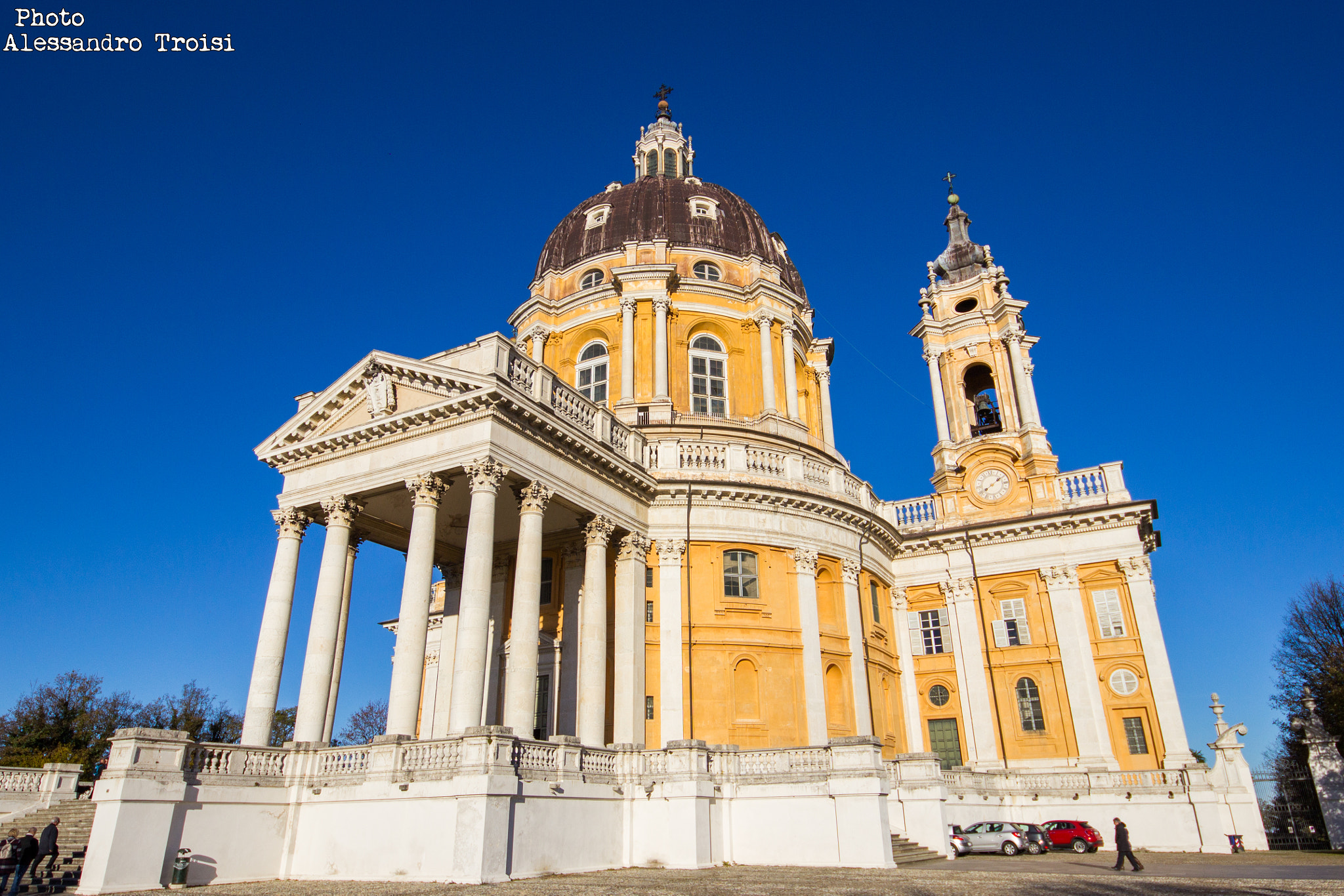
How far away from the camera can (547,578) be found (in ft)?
83.8

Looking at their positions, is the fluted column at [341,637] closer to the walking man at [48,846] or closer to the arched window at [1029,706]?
the walking man at [48,846]

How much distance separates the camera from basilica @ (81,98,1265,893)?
55.4 ft

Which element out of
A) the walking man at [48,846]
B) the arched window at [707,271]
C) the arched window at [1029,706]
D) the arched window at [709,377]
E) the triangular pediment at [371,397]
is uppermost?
the arched window at [707,271]

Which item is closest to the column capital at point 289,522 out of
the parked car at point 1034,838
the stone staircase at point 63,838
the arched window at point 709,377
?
the stone staircase at point 63,838

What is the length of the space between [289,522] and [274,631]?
108 inches

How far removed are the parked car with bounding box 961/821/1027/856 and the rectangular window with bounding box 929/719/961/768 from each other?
6.30 m

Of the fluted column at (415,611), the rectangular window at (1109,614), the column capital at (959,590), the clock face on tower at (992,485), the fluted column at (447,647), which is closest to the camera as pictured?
the fluted column at (415,611)

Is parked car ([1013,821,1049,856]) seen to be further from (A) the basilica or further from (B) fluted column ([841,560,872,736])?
(B) fluted column ([841,560,872,736])

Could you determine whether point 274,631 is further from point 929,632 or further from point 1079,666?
point 1079,666

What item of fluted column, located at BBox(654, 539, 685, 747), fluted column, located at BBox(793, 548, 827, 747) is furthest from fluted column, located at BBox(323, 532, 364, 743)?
fluted column, located at BBox(793, 548, 827, 747)

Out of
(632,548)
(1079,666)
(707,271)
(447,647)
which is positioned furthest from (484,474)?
(1079,666)

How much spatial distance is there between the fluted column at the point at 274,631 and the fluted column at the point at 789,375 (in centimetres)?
1691

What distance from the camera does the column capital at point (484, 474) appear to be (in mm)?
18781

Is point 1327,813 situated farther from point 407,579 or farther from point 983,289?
point 407,579
